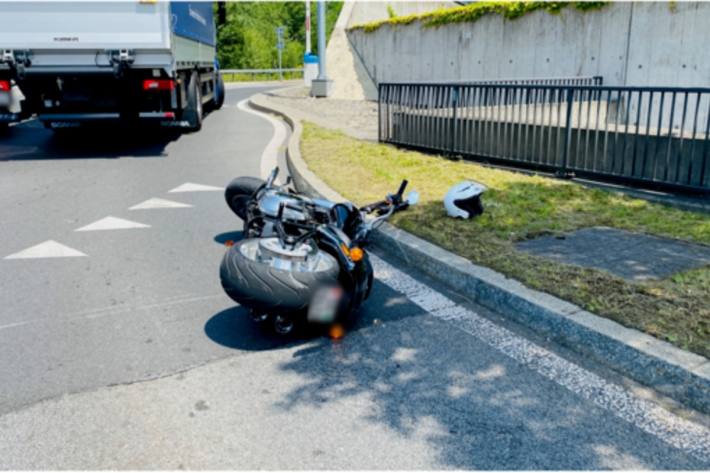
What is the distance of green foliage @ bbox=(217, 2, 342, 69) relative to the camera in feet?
217

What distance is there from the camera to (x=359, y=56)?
25984 millimetres

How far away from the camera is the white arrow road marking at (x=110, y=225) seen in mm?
6512

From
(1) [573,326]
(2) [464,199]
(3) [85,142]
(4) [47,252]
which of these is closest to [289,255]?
(1) [573,326]

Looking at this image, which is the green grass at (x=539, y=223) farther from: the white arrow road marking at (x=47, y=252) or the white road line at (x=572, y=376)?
the white arrow road marking at (x=47, y=252)

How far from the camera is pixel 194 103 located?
13438mm

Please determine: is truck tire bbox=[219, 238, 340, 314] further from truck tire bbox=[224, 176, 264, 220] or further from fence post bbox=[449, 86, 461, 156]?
fence post bbox=[449, 86, 461, 156]

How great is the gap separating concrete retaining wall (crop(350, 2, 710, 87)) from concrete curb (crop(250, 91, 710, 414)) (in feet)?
34.2

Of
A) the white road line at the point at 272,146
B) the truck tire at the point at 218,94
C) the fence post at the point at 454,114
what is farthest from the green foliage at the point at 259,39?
the fence post at the point at 454,114

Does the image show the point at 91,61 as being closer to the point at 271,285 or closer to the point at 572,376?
the point at 271,285

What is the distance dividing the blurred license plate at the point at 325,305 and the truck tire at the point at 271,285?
0.14ft

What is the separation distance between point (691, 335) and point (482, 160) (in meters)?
6.17

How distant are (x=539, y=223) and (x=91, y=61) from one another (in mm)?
7679

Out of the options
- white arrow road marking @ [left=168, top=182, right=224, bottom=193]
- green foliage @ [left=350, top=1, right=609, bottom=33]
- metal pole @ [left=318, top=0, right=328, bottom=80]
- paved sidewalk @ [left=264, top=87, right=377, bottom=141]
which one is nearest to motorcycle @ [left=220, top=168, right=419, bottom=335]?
white arrow road marking @ [left=168, top=182, right=224, bottom=193]

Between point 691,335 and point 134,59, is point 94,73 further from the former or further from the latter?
point 691,335
